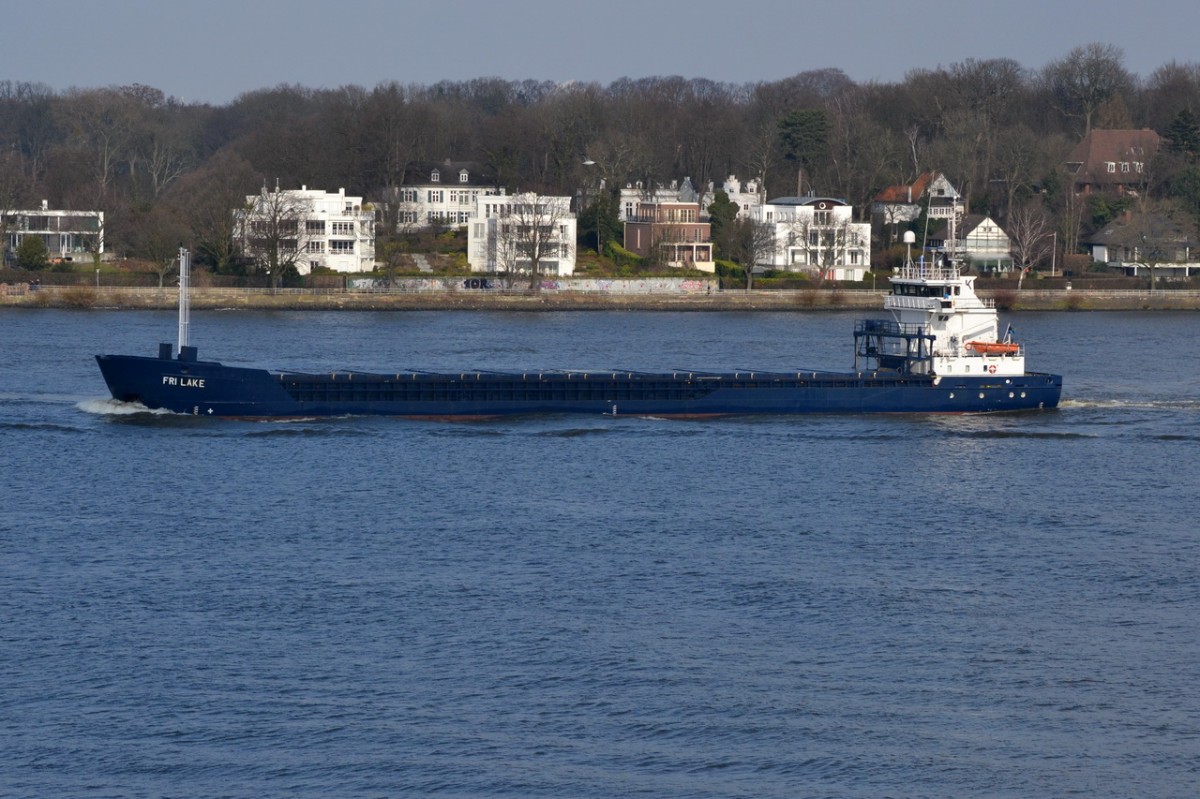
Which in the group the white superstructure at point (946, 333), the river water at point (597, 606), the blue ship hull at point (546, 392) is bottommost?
the river water at point (597, 606)

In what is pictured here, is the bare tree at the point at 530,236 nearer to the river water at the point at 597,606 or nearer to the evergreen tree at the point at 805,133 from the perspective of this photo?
the evergreen tree at the point at 805,133

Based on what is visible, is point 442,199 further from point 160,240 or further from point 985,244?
point 985,244

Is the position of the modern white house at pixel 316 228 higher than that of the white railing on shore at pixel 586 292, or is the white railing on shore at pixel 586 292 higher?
the modern white house at pixel 316 228

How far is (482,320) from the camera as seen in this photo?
305ft

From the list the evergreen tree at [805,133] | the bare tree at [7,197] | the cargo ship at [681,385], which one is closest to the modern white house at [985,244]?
the evergreen tree at [805,133]

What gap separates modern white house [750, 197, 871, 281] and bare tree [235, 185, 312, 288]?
3049 cm

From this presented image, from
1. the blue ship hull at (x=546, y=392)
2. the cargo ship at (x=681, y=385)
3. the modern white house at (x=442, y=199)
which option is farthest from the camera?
the modern white house at (x=442, y=199)

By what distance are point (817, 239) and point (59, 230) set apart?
167 feet

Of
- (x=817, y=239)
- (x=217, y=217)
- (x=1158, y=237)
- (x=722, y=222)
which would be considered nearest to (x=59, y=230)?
(x=217, y=217)

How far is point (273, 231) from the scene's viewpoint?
100 meters

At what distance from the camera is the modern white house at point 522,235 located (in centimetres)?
10494

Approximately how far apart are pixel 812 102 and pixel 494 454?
12560 cm

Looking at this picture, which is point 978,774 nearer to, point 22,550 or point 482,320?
point 22,550

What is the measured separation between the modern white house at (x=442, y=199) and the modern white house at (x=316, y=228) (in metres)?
8.92
